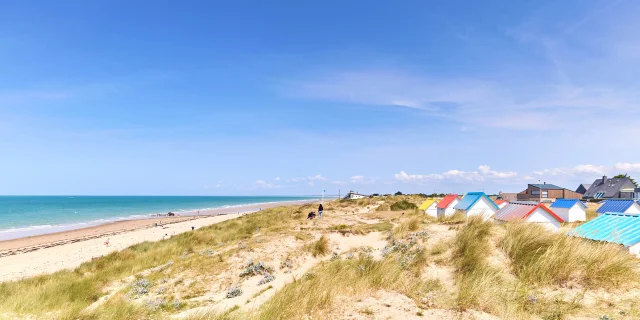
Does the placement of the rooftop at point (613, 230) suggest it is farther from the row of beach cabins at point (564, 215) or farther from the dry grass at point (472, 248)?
the dry grass at point (472, 248)

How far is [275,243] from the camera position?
18297 mm

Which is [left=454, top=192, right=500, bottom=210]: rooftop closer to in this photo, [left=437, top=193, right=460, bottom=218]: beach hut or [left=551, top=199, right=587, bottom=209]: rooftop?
[left=437, top=193, right=460, bottom=218]: beach hut

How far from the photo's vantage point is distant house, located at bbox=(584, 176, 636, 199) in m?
75.1

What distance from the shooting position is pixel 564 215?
99.5 feet

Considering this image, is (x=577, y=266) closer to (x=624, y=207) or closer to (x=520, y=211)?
(x=520, y=211)

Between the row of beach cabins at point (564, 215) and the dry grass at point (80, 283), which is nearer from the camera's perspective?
the dry grass at point (80, 283)

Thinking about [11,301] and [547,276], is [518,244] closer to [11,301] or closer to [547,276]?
[547,276]

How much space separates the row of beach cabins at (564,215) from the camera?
11602 millimetres

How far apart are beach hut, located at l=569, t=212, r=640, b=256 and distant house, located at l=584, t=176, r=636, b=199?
273 feet

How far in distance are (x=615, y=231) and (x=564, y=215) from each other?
2226cm

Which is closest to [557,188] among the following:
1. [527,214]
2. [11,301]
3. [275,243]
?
[527,214]

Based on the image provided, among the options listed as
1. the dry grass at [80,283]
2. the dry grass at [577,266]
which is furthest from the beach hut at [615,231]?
the dry grass at [80,283]

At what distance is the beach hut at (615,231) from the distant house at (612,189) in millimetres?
83337

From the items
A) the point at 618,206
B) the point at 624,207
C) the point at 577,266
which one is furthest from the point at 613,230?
the point at 618,206
